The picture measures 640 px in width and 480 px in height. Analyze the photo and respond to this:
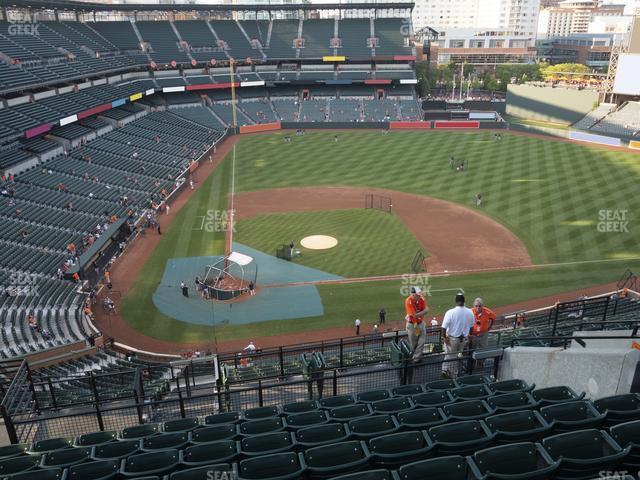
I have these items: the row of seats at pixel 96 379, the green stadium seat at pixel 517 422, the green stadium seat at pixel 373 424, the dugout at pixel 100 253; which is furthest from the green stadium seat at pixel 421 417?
the dugout at pixel 100 253

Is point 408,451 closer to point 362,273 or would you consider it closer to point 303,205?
point 362,273

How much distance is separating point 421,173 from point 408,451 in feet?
144

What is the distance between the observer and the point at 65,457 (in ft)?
26.5

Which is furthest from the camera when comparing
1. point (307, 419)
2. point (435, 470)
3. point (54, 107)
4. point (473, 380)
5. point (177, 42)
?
point (177, 42)

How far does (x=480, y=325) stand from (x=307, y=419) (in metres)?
5.24

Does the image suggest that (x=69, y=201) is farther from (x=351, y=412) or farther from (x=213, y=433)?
(x=351, y=412)

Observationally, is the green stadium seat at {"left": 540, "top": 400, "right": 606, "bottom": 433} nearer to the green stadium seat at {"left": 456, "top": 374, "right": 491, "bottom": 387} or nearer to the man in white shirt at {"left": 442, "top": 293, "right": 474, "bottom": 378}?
the green stadium seat at {"left": 456, "top": 374, "right": 491, "bottom": 387}

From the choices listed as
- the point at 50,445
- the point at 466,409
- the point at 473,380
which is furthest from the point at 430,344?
the point at 50,445

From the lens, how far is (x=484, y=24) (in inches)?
7815

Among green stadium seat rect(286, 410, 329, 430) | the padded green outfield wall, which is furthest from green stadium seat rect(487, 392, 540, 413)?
the padded green outfield wall

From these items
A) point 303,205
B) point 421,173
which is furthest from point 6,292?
point 421,173

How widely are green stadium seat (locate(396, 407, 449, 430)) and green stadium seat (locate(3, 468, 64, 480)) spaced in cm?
505

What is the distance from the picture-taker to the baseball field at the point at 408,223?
2764 centimetres

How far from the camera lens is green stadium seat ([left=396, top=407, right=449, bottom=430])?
8125 millimetres
